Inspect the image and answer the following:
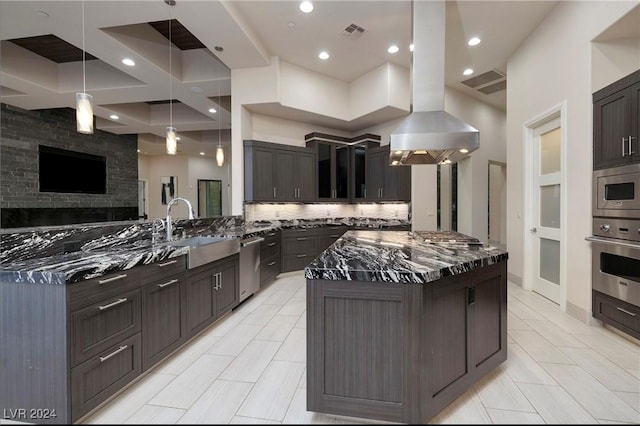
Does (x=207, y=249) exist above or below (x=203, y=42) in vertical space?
below

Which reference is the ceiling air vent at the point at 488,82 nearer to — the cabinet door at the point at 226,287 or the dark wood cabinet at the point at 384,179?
the dark wood cabinet at the point at 384,179

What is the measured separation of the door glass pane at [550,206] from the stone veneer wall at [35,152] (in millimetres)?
8463

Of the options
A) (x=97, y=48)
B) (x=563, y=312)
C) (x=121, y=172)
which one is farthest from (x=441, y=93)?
(x=121, y=172)

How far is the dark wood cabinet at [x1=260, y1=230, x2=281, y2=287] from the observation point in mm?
4203

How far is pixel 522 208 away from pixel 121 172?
8.99 meters

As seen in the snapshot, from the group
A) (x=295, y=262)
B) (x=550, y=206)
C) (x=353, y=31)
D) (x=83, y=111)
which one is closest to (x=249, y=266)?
(x=295, y=262)

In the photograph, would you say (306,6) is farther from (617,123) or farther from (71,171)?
(71,171)

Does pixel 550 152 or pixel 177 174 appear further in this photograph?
pixel 177 174

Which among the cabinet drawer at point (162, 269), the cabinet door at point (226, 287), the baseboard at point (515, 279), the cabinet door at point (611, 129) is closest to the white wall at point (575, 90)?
the cabinet door at point (611, 129)

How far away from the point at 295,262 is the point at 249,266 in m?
1.50

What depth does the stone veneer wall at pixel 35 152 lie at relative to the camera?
5.19m

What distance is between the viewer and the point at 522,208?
4.21m

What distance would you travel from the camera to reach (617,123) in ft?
8.62

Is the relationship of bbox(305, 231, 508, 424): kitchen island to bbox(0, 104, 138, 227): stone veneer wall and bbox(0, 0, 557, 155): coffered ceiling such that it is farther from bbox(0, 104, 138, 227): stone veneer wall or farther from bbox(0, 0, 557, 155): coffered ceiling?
bbox(0, 104, 138, 227): stone veneer wall
